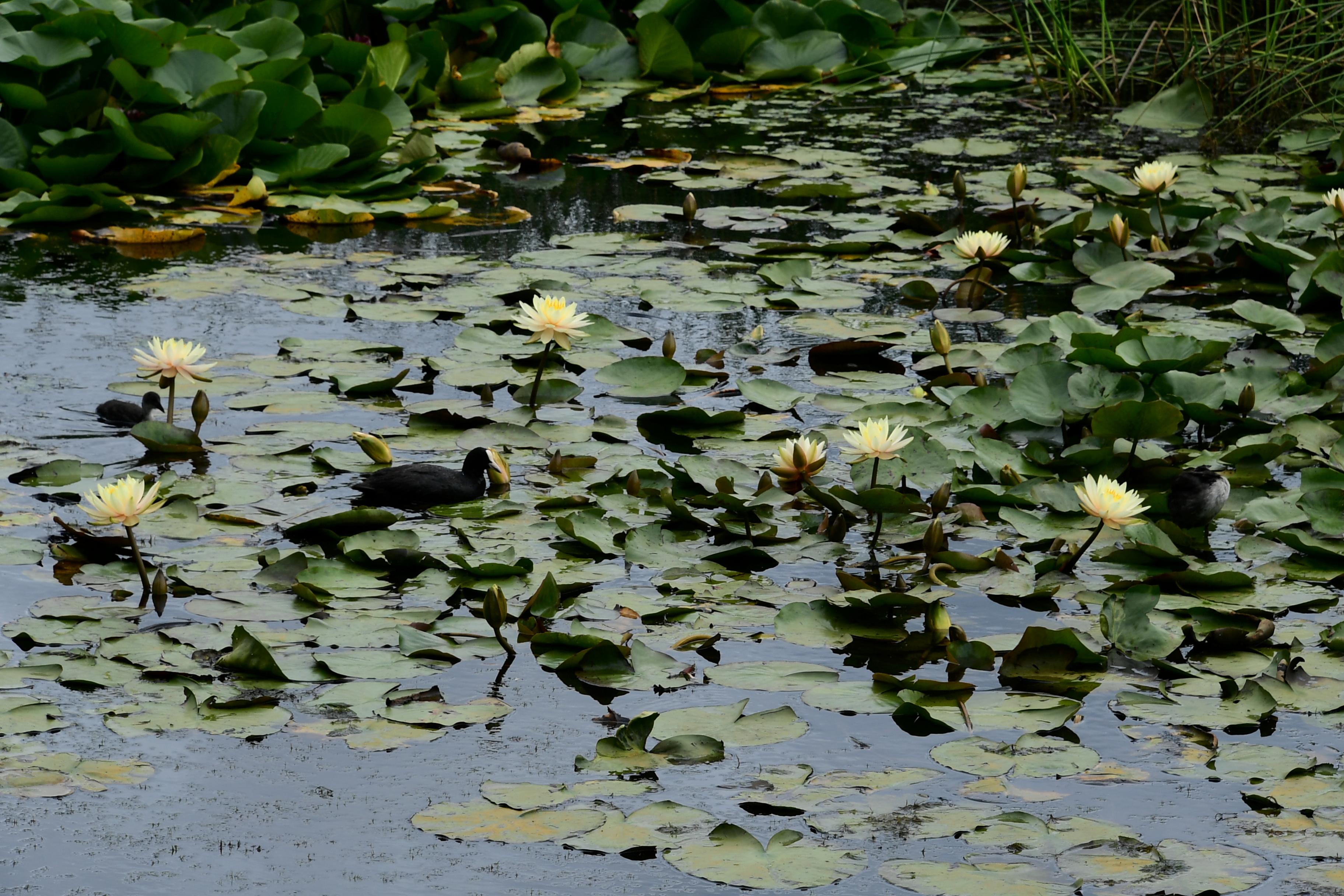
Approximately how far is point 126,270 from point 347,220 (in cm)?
78

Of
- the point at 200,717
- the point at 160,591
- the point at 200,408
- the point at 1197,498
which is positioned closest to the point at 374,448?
the point at 200,408

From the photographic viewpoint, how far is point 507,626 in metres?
2.30

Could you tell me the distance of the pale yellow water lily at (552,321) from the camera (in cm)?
309

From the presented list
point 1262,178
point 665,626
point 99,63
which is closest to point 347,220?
point 99,63

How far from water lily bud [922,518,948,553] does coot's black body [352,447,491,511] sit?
2.73ft

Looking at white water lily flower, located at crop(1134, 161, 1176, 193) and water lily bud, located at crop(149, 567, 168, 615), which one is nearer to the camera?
water lily bud, located at crop(149, 567, 168, 615)

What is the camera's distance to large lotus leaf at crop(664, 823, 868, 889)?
5.50ft

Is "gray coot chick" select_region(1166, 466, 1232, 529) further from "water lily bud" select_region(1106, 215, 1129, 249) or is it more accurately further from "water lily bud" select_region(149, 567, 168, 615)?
"water lily bud" select_region(149, 567, 168, 615)

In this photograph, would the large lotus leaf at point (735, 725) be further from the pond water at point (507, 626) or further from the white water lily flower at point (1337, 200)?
the white water lily flower at point (1337, 200)

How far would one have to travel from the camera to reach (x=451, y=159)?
5.68 metres

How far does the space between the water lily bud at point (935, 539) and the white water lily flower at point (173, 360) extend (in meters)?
1.40

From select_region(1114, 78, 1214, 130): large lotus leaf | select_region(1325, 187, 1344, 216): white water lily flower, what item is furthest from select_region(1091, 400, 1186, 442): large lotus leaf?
select_region(1114, 78, 1214, 130): large lotus leaf

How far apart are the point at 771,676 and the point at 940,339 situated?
1490mm

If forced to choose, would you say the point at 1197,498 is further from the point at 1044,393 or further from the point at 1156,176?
the point at 1156,176
